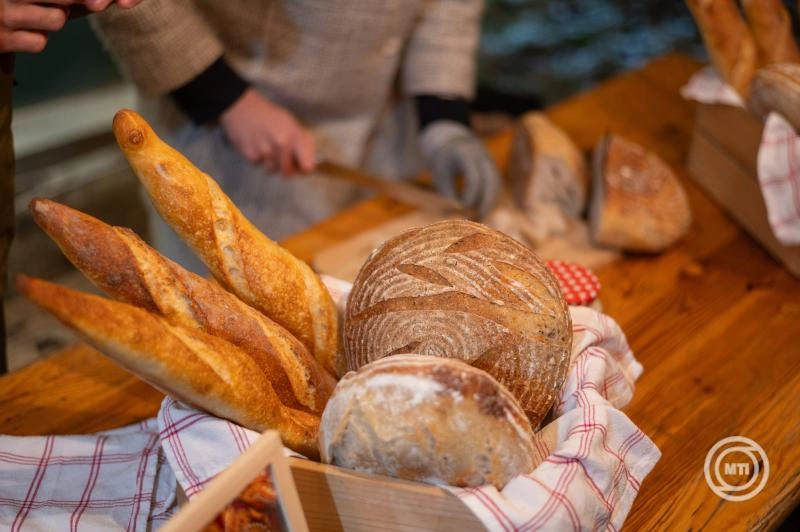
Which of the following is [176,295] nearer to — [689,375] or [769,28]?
[689,375]

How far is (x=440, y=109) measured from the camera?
6.08 ft

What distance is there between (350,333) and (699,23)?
3.21 ft

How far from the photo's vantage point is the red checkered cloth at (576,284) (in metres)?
1.12

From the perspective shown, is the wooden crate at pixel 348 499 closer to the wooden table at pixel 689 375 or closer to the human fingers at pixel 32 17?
the wooden table at pixel 689 375

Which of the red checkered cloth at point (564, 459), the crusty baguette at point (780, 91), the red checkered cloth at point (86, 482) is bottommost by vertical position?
the red checkered cloth at point (86, 482)

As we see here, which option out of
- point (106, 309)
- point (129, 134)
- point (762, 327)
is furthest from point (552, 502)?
point (762, 327)

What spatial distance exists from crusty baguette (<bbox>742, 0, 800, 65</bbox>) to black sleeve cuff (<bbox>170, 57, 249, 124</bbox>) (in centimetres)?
98

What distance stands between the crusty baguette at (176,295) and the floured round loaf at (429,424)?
110 mm

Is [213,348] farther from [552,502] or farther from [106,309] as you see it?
[552,502]

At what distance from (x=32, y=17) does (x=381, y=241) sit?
682mm

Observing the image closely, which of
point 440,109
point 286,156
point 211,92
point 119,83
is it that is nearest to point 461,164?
point 440,109

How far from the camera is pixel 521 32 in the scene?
318 centimetres

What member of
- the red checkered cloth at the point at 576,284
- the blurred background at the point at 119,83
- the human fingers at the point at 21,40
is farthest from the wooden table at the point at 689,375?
the blurred background at the point at 119,83

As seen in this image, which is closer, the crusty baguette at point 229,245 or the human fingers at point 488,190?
the crusty baguette at point 229,245
